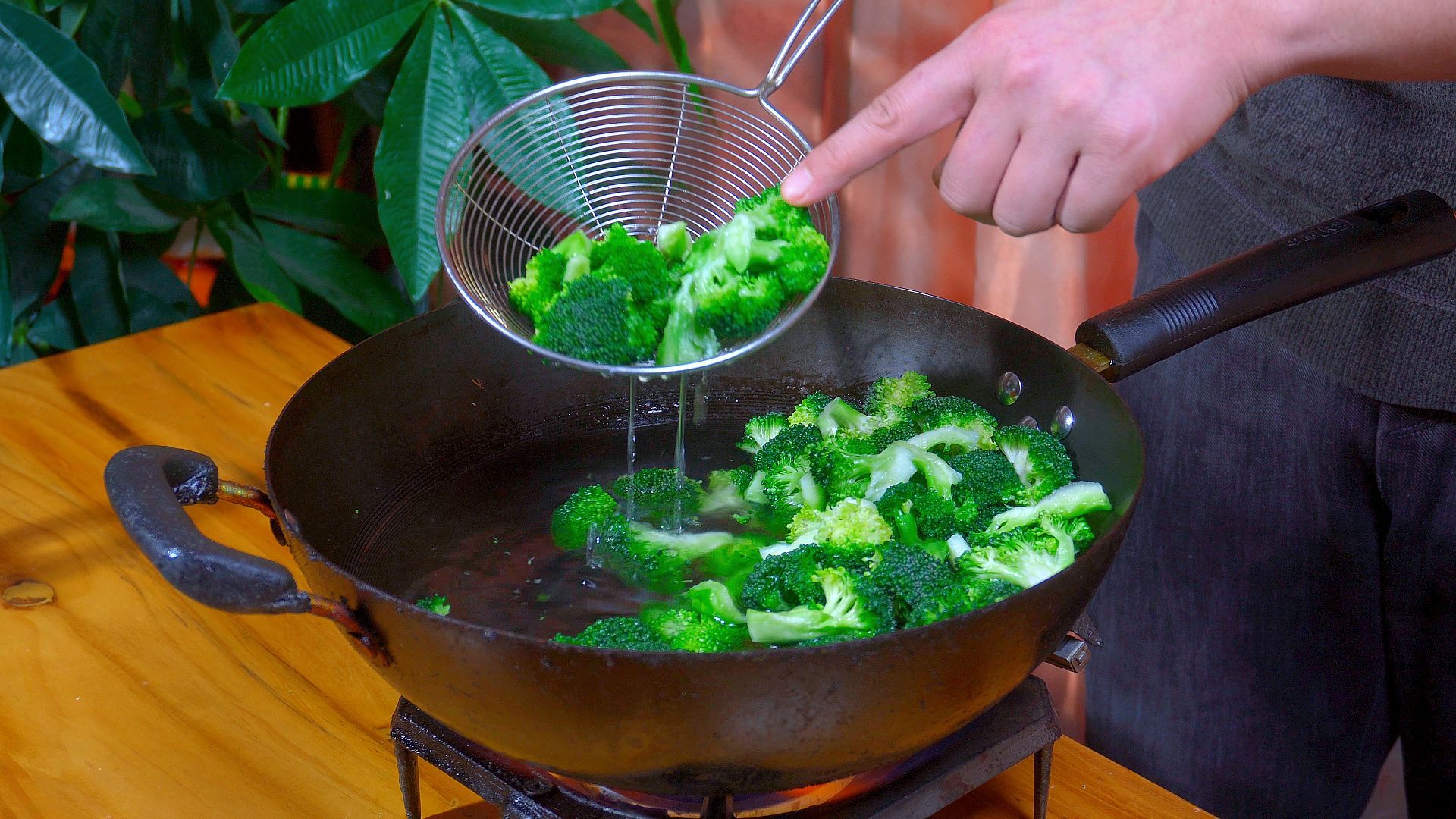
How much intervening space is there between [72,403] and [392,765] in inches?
30.9

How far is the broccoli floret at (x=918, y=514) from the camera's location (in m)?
0.94

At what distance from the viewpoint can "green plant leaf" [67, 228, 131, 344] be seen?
1777mm

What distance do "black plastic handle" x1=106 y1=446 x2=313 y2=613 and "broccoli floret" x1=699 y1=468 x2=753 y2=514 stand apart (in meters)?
0.51

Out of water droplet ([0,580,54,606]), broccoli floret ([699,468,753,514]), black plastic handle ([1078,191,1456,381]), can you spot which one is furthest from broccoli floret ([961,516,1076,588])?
water droplet ([0,580,54,606])

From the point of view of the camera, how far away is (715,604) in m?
0.85

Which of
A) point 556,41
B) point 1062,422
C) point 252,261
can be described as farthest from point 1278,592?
point 252,261

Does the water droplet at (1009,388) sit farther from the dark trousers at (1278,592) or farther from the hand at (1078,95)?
the dark trousers at (1278,592)

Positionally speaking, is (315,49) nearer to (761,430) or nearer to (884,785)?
(761,430)

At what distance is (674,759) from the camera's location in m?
0.64

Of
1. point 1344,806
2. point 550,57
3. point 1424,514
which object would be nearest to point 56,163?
point 550,57

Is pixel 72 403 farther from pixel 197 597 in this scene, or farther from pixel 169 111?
pixel 197 597

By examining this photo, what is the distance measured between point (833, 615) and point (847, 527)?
0.43 feet

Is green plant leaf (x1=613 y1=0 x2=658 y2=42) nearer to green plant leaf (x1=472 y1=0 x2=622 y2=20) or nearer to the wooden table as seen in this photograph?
green plant leaf (x1=472 y1=0 x2=622 y2=20)

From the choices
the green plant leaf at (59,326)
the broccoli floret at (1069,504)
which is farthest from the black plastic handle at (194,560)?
the green plant leaf at (59,326)
